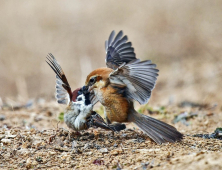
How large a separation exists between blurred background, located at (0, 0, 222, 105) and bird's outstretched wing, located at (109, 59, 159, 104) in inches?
153

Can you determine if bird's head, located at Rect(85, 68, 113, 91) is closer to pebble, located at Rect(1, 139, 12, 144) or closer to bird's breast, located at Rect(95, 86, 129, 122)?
bird's breast, located at Rect(95, 86, 129, 122)

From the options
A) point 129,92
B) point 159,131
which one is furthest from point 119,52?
point 159,131

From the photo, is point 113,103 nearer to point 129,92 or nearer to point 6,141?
point 129,92

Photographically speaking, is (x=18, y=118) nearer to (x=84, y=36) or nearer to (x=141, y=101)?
(x=141, y=101)

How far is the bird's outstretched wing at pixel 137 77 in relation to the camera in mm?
4595

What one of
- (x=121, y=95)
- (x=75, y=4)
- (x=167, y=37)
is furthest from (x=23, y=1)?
(x=121, y=95)

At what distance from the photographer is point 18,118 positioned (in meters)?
6.73

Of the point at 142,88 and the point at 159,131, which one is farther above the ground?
the point at 142,88

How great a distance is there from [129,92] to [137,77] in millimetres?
350

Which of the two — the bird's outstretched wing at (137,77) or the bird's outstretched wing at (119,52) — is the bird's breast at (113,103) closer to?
the bird's outstretched wing at (137,77)

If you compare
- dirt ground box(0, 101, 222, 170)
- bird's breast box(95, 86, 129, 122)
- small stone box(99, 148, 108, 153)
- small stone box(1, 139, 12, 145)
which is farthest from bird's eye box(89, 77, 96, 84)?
small stone box(1, 139, 12, 145)

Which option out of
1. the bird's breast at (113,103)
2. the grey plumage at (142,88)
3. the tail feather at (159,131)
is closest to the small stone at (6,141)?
the bird's breast at (113,103)

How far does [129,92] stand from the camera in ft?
16.4

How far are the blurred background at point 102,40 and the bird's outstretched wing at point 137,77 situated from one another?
3876mm
